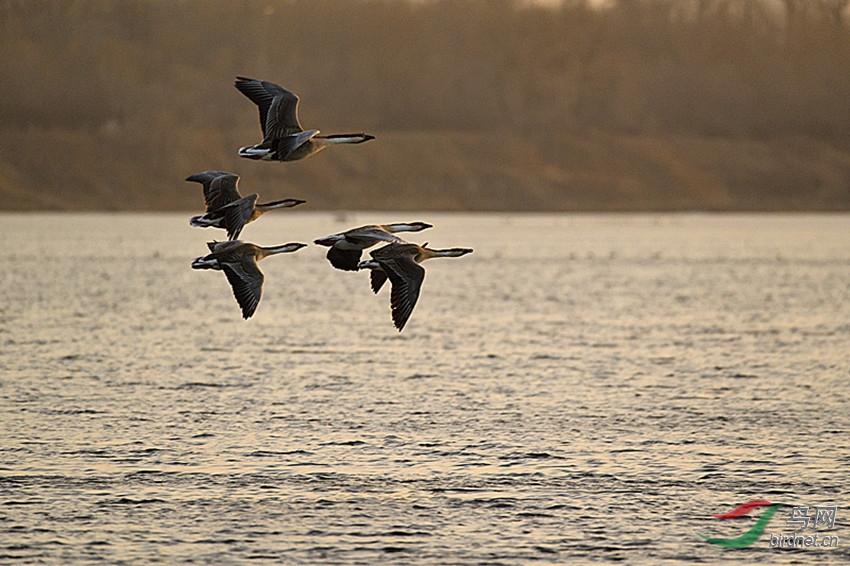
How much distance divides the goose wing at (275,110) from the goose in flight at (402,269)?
220 cm

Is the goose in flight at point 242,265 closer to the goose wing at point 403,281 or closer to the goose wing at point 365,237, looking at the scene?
the goose wing at point 365,237

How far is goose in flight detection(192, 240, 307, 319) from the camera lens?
18.6 metres

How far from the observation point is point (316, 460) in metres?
31.6

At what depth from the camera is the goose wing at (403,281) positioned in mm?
19141

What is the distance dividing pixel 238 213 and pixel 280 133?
171cm

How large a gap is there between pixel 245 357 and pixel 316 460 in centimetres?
2108

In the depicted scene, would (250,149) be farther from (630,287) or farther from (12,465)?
(630,287)

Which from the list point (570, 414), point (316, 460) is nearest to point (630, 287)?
point (570, 414)

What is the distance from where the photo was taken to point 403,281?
63.8 ft

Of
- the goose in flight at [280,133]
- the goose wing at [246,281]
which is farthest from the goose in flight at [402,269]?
the goose in flight at [280,133]

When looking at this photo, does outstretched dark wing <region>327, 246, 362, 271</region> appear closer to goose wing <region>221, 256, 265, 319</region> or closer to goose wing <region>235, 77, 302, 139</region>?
goose wing <region>221, 256, 265, 319</region>

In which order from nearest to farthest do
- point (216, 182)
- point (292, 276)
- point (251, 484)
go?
point (216, 182), point (251, 484), point (292, 276)

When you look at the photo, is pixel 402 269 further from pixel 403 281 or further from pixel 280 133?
pixel 280 133

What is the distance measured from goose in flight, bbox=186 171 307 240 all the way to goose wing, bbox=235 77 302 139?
0.88 metres
